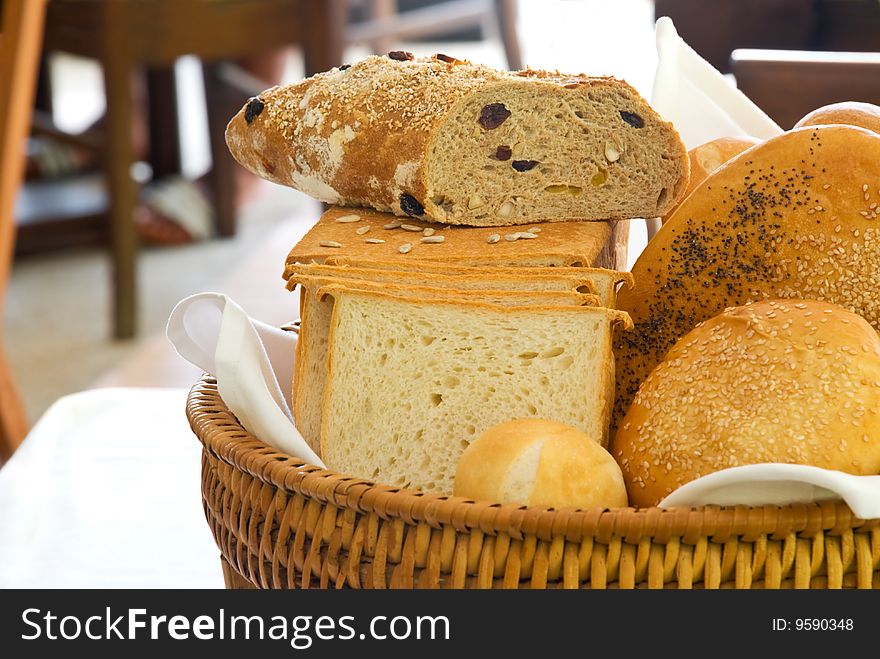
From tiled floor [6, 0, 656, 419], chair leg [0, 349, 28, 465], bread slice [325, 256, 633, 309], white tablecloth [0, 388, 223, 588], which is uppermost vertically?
bread slice [325, 256, 633, 309]

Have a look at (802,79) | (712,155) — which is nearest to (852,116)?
(712,155)

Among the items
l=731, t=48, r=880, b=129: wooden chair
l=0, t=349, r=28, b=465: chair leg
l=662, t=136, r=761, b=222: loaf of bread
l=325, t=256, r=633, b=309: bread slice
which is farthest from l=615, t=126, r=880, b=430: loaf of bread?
l=0, t=349, r=28, b=465: chair leg

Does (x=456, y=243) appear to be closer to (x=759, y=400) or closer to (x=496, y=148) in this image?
(x=496, y=148)

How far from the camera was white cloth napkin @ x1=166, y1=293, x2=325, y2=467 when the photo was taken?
82 cm

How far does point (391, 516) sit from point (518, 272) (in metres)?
0.30

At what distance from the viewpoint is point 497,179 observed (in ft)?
3.41

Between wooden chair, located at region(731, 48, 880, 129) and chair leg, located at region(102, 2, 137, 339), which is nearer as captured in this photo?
wooden chair, located at region(731, 48, 880, 129)

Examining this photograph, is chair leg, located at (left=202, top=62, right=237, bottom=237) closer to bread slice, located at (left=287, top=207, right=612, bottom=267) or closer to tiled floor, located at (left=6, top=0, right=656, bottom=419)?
tiled floor, located at (left=6, top=0, right=656, bottom=419)

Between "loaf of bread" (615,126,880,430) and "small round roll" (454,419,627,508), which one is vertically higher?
"loaf of bread" (615,126,880,430)

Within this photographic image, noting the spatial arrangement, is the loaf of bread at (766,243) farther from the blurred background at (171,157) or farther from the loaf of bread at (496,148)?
the blurred background at (171,157)

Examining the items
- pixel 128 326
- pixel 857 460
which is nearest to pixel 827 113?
pixel 857 460

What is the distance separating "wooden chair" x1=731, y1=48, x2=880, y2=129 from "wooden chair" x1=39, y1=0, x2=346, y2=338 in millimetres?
2045

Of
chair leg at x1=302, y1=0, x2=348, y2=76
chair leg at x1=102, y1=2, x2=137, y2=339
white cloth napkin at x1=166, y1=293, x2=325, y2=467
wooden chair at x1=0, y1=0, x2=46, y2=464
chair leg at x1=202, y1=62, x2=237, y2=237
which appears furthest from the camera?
chair leg at x1=202, y1=62, x2=237, y2=237

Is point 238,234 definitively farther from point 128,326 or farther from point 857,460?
point 857,460
